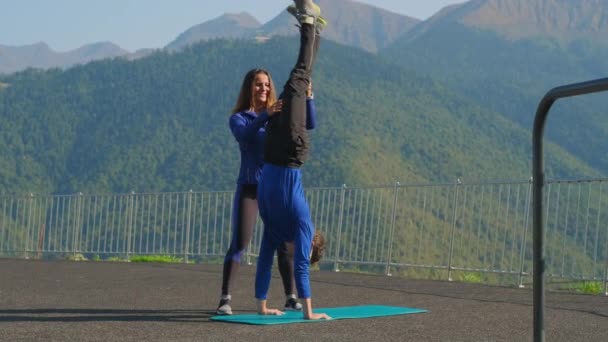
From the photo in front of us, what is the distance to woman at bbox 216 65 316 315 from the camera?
843cm

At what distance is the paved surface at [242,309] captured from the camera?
289 inches

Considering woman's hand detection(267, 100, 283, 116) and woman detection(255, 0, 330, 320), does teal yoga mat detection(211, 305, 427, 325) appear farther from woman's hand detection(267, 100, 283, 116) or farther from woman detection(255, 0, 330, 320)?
woman's hand detection(267, 100, 283, 116)

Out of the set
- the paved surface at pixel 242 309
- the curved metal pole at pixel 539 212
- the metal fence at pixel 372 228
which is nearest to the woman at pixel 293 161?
the paved surface at pixel 242 309

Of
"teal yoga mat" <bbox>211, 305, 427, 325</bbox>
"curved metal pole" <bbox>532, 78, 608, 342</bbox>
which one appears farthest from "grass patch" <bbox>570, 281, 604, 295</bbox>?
"curved metal pole" <bbox>532, 78, 608, 342</bbox>

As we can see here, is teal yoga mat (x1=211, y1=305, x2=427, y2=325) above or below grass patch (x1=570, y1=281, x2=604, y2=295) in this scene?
below

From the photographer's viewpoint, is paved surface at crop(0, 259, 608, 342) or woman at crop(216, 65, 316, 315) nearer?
paved surface at crop(0, 259, 608, 342)

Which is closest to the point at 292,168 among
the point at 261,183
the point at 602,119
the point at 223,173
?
the point at 261,183

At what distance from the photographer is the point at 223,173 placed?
5172 inches

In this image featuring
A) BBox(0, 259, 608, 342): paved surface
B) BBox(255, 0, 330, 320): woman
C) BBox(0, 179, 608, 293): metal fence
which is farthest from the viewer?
BBox(0, 179, 608, 293): metal fence

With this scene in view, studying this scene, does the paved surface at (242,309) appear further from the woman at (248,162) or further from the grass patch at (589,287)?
the grass patch at (589,287)

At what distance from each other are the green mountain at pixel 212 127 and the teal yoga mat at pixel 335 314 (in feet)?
351

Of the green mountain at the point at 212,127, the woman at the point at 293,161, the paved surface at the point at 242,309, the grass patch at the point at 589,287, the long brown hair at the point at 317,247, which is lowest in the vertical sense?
the paved surface at the point at 242,309

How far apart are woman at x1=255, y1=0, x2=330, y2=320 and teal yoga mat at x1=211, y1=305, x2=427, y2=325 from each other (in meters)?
0.25

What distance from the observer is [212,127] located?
151625 mm
